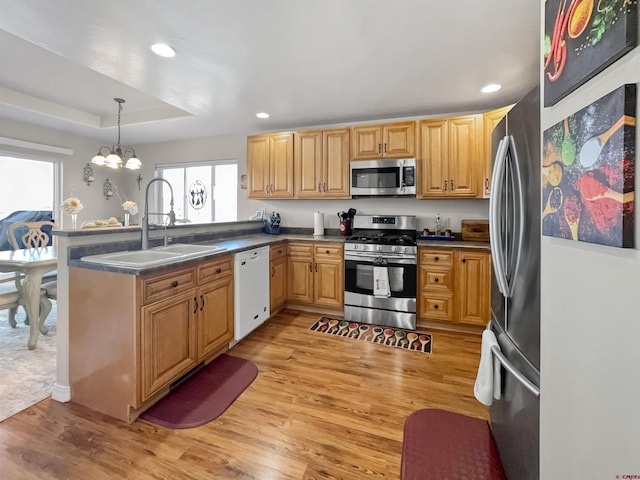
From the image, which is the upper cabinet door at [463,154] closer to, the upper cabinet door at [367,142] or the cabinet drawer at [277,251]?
the upper cabinet door at [367,142]

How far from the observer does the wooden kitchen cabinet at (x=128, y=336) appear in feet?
5.49

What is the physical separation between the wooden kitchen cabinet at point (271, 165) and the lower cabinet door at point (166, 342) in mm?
2167

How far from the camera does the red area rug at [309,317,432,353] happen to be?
2.76 meters

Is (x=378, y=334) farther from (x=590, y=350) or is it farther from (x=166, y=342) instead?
(x=590, y=350)

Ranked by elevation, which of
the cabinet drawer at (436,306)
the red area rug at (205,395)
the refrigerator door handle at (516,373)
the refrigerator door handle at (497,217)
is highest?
the refrigerator door handle at (497,217)

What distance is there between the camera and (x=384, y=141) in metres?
3.40

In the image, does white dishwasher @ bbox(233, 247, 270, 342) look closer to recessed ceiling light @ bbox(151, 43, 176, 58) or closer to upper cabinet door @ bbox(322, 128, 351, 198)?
upper cabinet door @ bbox(322, 128, 351, 198)

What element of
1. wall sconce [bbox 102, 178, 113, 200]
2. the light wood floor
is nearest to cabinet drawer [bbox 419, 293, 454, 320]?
the light wood floor

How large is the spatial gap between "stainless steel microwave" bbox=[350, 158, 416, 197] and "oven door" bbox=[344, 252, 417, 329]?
0.77 m

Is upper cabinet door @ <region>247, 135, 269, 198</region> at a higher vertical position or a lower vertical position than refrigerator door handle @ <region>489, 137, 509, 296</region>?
higher

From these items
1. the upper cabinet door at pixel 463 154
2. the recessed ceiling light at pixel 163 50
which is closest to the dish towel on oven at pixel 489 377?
the upper cabinet door at pixel 463 154

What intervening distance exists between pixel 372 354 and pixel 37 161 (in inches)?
216

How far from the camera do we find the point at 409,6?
1.70 m

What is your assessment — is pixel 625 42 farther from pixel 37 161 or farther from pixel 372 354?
pixel 37 161
